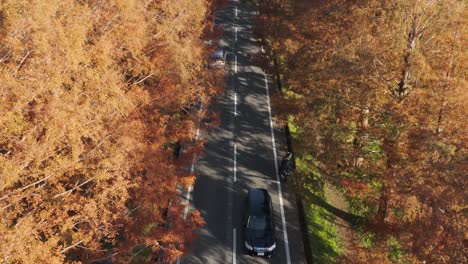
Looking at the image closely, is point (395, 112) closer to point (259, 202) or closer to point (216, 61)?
point (259, 202)

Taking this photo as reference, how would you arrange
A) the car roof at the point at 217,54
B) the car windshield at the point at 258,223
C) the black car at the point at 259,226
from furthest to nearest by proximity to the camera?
the car roof at the point at 217,54 < the car windshield at the point at 258,223 < the black car at the point at 259,226

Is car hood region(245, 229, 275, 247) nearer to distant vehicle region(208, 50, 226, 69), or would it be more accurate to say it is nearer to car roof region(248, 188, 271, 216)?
car roof region(248, 188, 271, 216)

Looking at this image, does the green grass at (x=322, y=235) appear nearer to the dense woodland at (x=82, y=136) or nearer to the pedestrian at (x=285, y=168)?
the pedestrian at (x=285, y=168)

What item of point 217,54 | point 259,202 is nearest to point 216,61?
point 217,54

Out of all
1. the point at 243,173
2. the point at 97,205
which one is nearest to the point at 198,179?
the point at 243,173

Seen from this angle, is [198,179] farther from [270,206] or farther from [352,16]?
[352,16]

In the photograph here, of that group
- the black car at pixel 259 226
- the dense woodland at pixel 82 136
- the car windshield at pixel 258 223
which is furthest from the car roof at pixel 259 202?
the dense woodland at pixel 82 136
